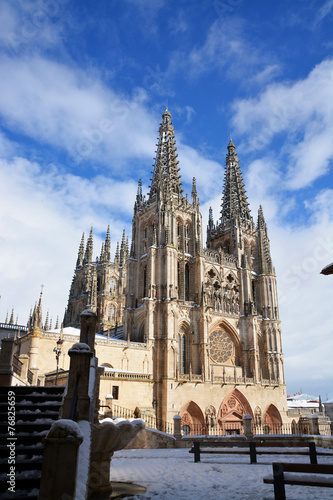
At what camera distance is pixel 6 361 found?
1121cm

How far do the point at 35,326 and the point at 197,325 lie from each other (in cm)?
1500

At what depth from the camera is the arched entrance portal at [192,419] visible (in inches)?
1287

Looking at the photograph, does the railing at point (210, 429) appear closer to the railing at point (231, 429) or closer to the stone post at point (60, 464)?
the railing at point (231, 429)

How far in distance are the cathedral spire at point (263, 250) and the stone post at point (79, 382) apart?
131 feet

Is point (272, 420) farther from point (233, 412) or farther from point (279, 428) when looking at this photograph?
point (233, 412)

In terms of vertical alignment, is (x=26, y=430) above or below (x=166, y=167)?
below

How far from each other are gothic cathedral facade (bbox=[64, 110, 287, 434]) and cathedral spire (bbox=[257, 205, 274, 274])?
131 mm

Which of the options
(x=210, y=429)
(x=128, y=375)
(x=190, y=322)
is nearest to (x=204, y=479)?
(x=128, y=375)

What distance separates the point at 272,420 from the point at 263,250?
18.4 metres

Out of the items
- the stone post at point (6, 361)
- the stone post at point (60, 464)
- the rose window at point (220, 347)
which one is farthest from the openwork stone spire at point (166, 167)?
the stone post at point (60, 464)

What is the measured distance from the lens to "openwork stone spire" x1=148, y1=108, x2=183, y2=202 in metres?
41.2

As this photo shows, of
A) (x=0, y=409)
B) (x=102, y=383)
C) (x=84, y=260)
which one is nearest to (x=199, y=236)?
(x=102, y=383)

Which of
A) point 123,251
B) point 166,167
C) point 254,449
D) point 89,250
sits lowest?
point 254,449

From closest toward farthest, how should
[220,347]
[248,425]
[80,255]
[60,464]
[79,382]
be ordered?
[60,464], [79,382], [248,425], [220,347], [80,255]
